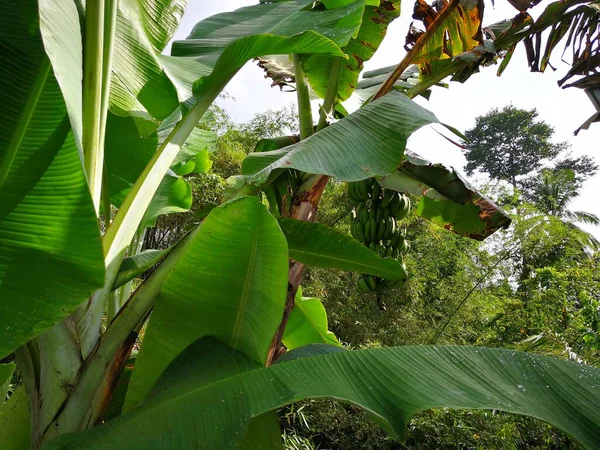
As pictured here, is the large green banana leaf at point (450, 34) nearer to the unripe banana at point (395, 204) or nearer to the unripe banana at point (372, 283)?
the unripe banana at point (395, 204)

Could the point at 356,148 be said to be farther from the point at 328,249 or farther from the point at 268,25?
the point at 268,25

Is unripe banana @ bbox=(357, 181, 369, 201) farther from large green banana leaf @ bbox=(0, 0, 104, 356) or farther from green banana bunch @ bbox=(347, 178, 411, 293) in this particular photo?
large green banana leaf @ bbox=(0, 0, 104, 356)

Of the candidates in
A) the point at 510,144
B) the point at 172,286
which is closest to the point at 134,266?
the point at 172,286

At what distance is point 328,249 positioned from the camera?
93cm

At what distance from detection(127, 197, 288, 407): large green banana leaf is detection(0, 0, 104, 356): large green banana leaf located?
0.16 metres

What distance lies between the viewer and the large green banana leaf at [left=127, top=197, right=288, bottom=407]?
74cm

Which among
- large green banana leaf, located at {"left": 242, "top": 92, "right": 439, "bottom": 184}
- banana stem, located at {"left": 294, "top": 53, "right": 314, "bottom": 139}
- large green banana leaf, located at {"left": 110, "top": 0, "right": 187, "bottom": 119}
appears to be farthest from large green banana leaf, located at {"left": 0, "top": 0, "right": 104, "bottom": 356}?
banana stem, located at {"left": 294, "top": 53, "right": 314, "bottom": 139}

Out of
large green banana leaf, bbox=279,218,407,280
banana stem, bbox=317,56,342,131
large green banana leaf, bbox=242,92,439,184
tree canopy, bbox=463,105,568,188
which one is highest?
tree canopy, bbox=463,105,568,188

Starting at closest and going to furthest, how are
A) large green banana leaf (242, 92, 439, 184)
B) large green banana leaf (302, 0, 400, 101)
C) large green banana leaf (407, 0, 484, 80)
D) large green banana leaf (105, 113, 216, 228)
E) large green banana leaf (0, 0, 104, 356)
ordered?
large green banana leaf (0, 0, 104, 356)
large green banana leaf (242, 92, 439, 184)
large green banana leaf (105, 113, 216, 228)
large green banana leaf (407, 0, 484, 80)
large green banana leaf (302, 0, 400, 101)

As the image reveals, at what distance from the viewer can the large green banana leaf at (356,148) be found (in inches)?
32.2

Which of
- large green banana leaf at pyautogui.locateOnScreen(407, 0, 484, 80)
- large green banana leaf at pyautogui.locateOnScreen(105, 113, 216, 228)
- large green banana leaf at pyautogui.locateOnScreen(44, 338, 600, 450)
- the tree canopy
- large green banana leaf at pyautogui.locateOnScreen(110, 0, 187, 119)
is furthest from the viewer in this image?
the tree canopy

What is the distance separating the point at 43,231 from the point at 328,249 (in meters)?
0.54

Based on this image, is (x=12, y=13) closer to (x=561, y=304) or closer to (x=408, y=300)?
(x=561, y=304)

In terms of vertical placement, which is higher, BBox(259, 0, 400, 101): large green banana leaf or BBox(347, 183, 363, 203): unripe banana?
BBox(259, 0, 400, 101): large green banana leaf
